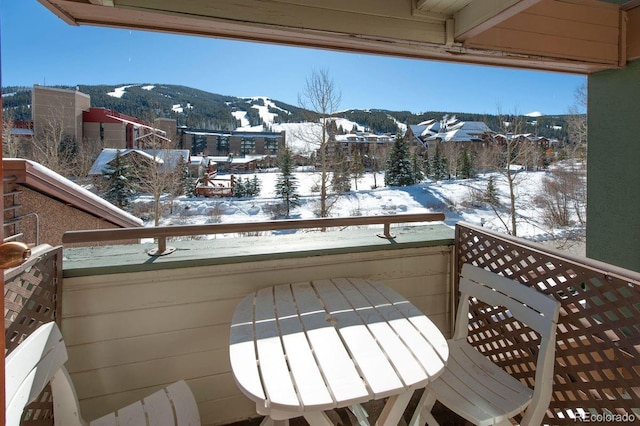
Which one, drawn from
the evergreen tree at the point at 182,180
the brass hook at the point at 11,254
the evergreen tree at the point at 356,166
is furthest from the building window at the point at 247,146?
the brass hook at the point at 11,254

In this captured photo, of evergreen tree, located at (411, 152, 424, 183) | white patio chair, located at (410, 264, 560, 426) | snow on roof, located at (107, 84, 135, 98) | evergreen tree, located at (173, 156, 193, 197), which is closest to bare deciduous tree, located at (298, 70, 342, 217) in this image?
evergreen tree, located at (173, 156, 193, 197)

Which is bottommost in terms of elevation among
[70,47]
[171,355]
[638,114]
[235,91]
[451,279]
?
[171,355]

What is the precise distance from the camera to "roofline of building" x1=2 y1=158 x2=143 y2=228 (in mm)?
3557

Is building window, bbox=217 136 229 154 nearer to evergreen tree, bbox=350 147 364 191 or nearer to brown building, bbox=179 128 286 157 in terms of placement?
brown building, bbox=179 128 286 157

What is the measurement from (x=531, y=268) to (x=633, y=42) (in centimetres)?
217

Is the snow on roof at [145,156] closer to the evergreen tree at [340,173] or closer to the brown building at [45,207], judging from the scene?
the evergreen tree at [340,173]

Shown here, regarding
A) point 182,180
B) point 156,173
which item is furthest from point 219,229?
point 182,180

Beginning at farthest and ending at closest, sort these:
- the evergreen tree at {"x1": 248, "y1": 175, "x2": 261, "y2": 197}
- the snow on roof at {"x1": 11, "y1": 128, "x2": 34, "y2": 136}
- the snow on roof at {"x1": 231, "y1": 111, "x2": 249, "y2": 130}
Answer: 1. the snow on roof at {"x1": 231, "y1": 111, "x2": 249, "y2": 130}
2. the evergreen tree at {"x1": 248, "y1": 175, "x2": 261, "y2": 197}
3. the snow on roof at {"x1": 11, "y1": 128, "x2": 34, "y2": 136}

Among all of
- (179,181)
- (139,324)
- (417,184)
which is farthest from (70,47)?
(417,184)

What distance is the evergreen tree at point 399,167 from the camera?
1866 centimetres

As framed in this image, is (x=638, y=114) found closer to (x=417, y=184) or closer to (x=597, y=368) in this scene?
(x=597, y=368)

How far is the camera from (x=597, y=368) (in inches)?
46.6

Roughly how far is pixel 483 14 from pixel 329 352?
1822 mm

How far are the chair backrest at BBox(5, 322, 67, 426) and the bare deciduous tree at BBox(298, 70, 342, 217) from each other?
11124 millimetres
